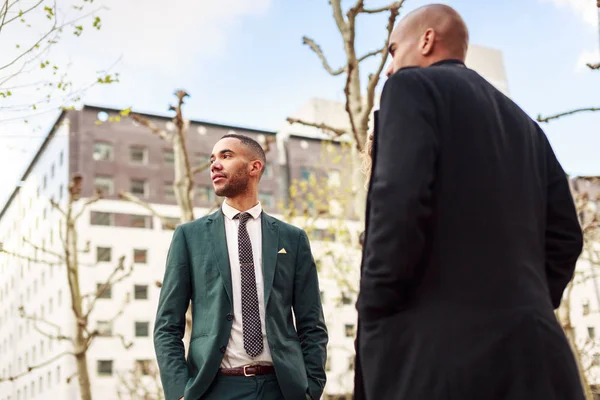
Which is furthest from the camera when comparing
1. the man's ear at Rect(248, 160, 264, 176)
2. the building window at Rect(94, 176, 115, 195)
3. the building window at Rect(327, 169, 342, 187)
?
the building window at Rect(94, 176, 115, 195)

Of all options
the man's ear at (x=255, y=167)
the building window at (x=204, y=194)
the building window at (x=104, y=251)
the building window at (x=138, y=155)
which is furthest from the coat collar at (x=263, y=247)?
the building window at (x=138, y=155)

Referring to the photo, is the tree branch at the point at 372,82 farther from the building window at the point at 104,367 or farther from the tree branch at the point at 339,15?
the building window at the point at 104,367

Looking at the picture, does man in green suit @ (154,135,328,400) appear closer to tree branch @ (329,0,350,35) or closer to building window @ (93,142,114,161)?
tree branch @ (329,0,350,35)

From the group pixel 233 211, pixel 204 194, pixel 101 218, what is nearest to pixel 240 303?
pixel 233 211

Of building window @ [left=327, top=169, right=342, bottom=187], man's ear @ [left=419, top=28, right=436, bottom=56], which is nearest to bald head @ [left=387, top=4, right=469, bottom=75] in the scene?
man's ear @ [left=419, top=28, right=436, bottom=56]

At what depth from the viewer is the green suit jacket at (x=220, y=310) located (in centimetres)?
362

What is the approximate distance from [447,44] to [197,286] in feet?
6.06

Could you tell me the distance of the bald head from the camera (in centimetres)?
266

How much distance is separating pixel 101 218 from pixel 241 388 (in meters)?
50.3

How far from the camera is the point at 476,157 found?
235 cm

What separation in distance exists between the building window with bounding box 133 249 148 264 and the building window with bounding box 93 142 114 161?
6672mm

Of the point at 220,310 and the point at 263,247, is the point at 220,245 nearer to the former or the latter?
the point at 263,247

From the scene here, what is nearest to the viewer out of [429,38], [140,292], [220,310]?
[429,38]

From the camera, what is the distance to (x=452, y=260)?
2248mm
